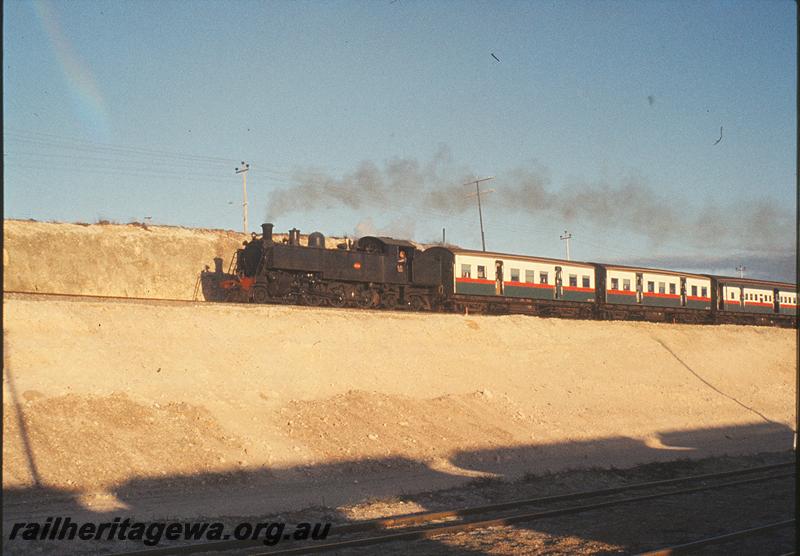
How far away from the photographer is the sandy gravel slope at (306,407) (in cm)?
1672

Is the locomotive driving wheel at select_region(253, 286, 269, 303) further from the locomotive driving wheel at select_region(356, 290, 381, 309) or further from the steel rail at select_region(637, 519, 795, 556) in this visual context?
the steel rail at select_region(637, 519, 795, 556)

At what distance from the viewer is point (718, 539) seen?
472 inches

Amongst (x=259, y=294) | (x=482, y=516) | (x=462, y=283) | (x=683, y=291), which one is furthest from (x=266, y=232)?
(x=683, y=291)

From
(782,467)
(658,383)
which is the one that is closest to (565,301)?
(658,383)

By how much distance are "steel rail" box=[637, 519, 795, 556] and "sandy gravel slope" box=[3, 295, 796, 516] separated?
782 cm

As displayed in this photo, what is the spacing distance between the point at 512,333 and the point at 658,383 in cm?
734

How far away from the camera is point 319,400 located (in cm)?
2278

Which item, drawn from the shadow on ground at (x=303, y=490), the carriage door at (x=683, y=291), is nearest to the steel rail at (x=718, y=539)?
the shadow on ground at (x=303, y=490)

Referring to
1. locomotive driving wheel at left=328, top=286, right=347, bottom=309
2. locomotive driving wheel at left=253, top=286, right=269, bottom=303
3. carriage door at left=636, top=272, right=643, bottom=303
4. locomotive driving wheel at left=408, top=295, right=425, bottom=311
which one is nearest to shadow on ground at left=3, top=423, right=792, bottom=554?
locomotive driving wheel at left=328, top=286, right=347, bottom=309

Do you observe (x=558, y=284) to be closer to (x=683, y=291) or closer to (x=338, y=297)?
(x=683, y=291)

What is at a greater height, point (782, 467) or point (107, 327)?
point (107, 327)

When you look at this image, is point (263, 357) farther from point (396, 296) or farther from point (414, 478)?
point (396, 296)

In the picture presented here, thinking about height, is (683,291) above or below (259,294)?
below

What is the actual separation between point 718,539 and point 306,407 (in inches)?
507
